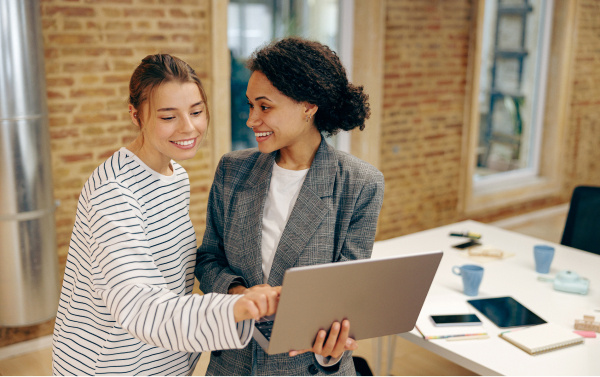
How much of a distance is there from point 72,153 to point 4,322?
37.9 inches

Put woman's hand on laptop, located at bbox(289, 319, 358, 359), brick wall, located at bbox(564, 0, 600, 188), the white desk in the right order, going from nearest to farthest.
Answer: woman's hand on laptop, located at bbox(289, 319, 358, 359) < the white desk < brick wall, located at bbox(564, 0, 600, 188)

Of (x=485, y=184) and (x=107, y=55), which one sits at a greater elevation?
(x=107, y=55)

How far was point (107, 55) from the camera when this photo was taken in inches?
133

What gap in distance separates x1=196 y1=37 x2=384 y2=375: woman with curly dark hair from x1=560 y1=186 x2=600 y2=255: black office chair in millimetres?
1789

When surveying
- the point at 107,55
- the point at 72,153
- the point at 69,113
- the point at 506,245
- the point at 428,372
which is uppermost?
the point at 107,55

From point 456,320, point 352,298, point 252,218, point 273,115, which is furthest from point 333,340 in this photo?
point 456,320

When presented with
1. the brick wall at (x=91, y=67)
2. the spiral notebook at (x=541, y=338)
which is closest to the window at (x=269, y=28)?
the brick wall at (x=91, y=67)

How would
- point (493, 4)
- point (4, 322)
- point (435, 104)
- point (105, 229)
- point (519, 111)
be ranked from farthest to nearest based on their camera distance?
point (519, 111) → point (493, 4) → point (435, 104) → point (4, 322) → point (105, 229)

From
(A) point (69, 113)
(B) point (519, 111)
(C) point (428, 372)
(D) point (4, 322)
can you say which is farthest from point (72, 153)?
(B) point (519, 111)

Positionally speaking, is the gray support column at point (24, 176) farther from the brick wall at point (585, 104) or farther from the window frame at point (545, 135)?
the brick wall at point (585, 104)

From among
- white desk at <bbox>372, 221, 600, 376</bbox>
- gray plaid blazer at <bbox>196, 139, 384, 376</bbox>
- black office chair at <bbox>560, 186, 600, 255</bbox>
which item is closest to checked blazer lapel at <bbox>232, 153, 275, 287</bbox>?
gray plaid blazer at <bbox>196, 139, 384, 376</bbox>

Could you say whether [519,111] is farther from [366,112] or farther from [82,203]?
[82,203]

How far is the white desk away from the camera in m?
1.82

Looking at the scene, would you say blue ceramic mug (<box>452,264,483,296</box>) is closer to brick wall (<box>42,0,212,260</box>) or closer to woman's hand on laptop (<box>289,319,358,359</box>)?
woman's hand on laptop (<box>289,319,358,359</box>)
